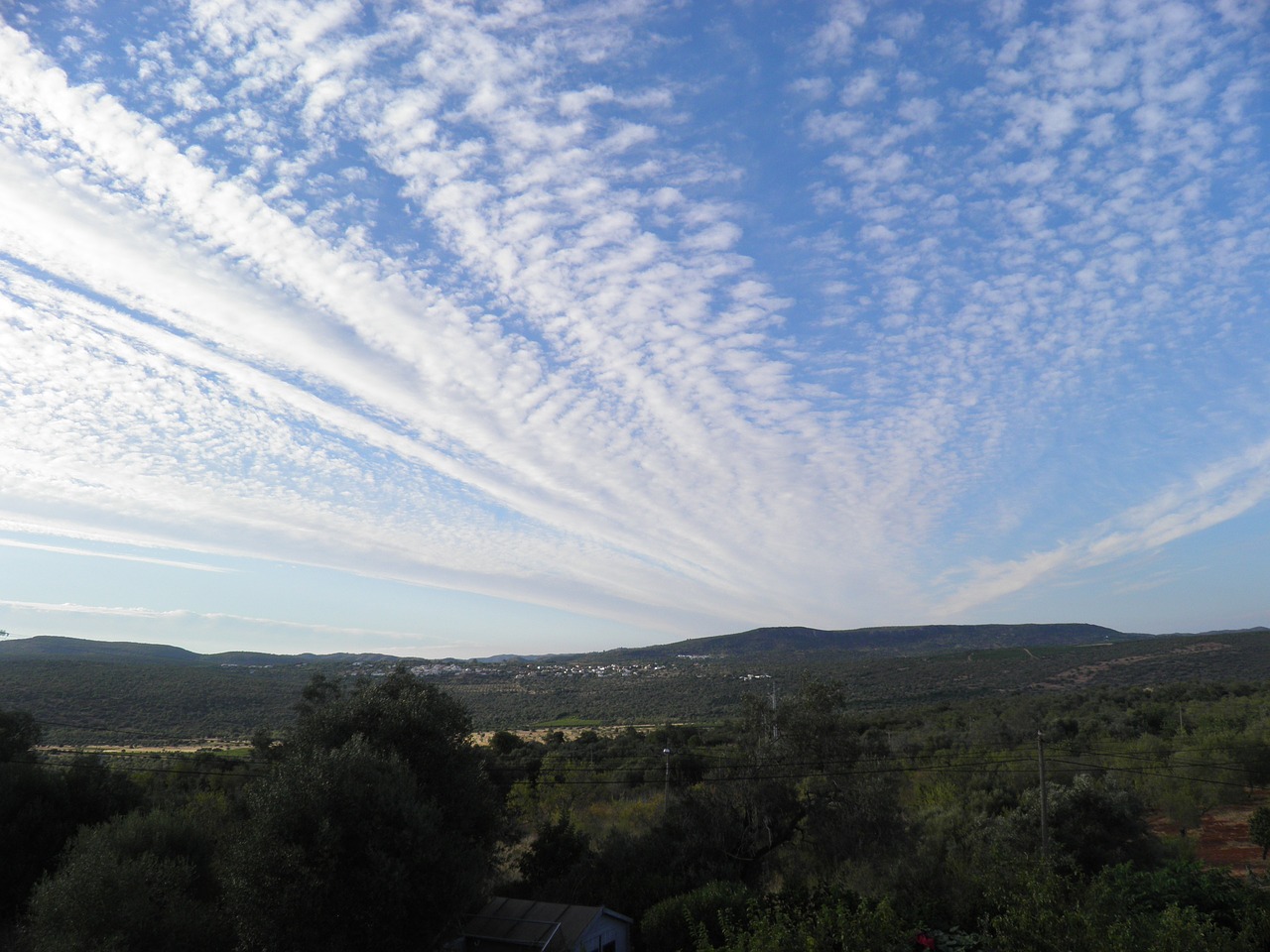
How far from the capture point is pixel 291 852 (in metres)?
14.0

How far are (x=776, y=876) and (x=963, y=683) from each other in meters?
58.0

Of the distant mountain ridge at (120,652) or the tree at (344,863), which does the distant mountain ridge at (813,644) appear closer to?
the distant mountain ridge at (120,652)

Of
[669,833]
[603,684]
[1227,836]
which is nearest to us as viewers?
[669,833]

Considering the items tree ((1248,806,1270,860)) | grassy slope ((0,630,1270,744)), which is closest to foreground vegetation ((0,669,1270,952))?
tree ((1248,806,1270,860))

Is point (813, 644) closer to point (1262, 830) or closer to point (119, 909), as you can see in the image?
point (1262, 830)

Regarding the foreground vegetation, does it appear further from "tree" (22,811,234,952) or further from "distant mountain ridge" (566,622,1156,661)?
"distant mountain ridge" (566,622,1156,661)

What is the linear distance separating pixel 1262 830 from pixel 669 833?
22.7 metres

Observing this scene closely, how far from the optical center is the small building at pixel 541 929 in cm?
1806

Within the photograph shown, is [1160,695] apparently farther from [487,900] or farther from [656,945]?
[487,900]

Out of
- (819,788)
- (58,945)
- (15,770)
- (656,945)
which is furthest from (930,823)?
(15,770)

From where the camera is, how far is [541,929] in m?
18.4

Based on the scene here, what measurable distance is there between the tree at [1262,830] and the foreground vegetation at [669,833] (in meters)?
0.25

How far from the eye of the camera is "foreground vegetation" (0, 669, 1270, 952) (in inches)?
551

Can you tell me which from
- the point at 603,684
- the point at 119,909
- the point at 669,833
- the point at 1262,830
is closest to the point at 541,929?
the point at 119,909
